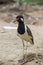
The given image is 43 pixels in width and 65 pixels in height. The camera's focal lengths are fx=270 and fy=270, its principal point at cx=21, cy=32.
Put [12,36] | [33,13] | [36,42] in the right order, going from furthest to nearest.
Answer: [33,13]
[12,36]
[36,42]

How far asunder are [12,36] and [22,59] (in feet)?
8.57

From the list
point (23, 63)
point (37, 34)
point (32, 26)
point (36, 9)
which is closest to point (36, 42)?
point (37, 34)

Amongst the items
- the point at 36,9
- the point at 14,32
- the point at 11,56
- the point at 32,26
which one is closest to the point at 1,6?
the point at 36,9

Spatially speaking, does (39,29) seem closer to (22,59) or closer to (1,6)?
(22,59)

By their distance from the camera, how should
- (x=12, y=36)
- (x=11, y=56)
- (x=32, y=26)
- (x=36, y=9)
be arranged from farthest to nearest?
1. (x=36, y=9)
2. (x=32, y=26)
3. (x=12, y=36)
4. (x=11, y=56)

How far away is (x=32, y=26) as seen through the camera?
11.6 meters

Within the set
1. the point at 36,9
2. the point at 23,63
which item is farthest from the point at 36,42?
the point at 36,9

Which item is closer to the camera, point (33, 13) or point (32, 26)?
point (32, 26)

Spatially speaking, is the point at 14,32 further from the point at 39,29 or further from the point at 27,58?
the point at 27,58

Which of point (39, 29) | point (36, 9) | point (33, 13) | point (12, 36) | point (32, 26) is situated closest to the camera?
point (12, 36)

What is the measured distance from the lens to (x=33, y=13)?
48.0 feet

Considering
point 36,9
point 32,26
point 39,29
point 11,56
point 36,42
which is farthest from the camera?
point 36,9

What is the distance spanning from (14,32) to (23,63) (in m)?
3.54

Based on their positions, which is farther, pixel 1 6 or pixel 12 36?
pixel 1 6
